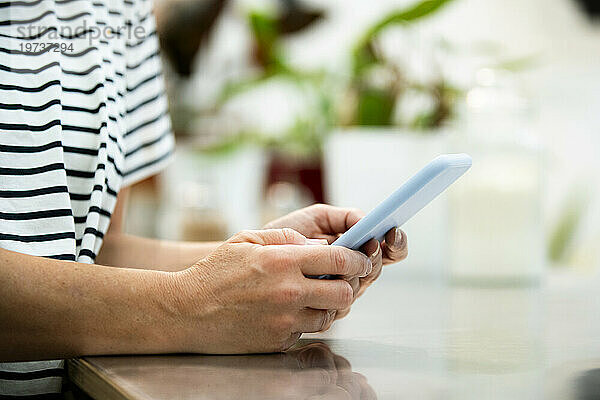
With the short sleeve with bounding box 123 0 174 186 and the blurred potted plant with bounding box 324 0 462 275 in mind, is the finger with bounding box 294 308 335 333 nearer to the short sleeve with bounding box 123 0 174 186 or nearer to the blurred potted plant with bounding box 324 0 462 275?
the short sleeve with bounding box 123 0 174 186

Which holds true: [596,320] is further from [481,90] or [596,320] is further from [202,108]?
[202,108]

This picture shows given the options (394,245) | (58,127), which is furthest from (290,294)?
(58,127)

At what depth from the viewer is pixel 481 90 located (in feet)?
3.59

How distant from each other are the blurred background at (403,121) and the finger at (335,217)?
446 millimetres

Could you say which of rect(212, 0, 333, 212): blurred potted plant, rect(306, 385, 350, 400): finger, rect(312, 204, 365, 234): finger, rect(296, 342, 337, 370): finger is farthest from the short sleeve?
rect(212, 0, 333, 212): blurred potted plant

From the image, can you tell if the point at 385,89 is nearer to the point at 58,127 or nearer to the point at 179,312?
the point at 58,127

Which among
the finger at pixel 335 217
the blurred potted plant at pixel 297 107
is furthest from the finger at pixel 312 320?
the blurred potted plant at pixel 297 107

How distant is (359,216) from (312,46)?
4.29 feet

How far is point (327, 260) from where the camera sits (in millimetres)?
489

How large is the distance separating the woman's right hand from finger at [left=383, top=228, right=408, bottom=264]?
8cm

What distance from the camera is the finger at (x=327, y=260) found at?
0.49m

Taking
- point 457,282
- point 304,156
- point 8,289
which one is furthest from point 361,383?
point 304,156

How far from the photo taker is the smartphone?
0.46 m
